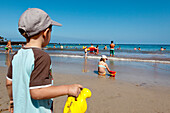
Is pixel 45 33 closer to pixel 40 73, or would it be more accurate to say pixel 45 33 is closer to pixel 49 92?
pixel 40 73

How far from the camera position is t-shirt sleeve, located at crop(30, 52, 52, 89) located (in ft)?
3.52

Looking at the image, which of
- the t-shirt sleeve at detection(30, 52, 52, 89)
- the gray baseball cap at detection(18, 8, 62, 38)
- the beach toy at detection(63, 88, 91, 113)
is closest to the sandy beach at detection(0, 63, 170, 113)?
the beach toy at detection(63, 88, 91, 113)

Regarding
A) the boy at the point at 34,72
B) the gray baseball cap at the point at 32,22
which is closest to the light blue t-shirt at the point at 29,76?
the boy at the point at 34,72

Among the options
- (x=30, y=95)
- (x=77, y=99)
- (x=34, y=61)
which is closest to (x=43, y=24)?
(x=34, y=61)

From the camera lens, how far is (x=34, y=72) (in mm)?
1085

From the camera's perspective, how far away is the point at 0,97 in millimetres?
3344

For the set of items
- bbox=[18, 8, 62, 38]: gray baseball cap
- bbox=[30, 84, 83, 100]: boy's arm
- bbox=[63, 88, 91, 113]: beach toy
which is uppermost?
Answer: bbox=[18, 8, 62, 38]: gray baseball cap

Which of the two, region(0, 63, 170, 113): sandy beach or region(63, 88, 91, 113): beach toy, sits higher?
region(63, 88, 91, 113): beach toy

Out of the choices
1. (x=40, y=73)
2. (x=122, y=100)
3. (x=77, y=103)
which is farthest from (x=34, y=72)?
(x=122, y=100)

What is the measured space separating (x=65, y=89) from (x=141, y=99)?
9.55 feet

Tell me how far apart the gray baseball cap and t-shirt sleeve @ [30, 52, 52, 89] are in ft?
0.75

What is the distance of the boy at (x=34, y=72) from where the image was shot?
3.57ft

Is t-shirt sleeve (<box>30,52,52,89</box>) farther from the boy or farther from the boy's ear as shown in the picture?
the boy's ear

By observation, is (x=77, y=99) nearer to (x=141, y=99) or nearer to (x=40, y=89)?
(x=40, y=89)
